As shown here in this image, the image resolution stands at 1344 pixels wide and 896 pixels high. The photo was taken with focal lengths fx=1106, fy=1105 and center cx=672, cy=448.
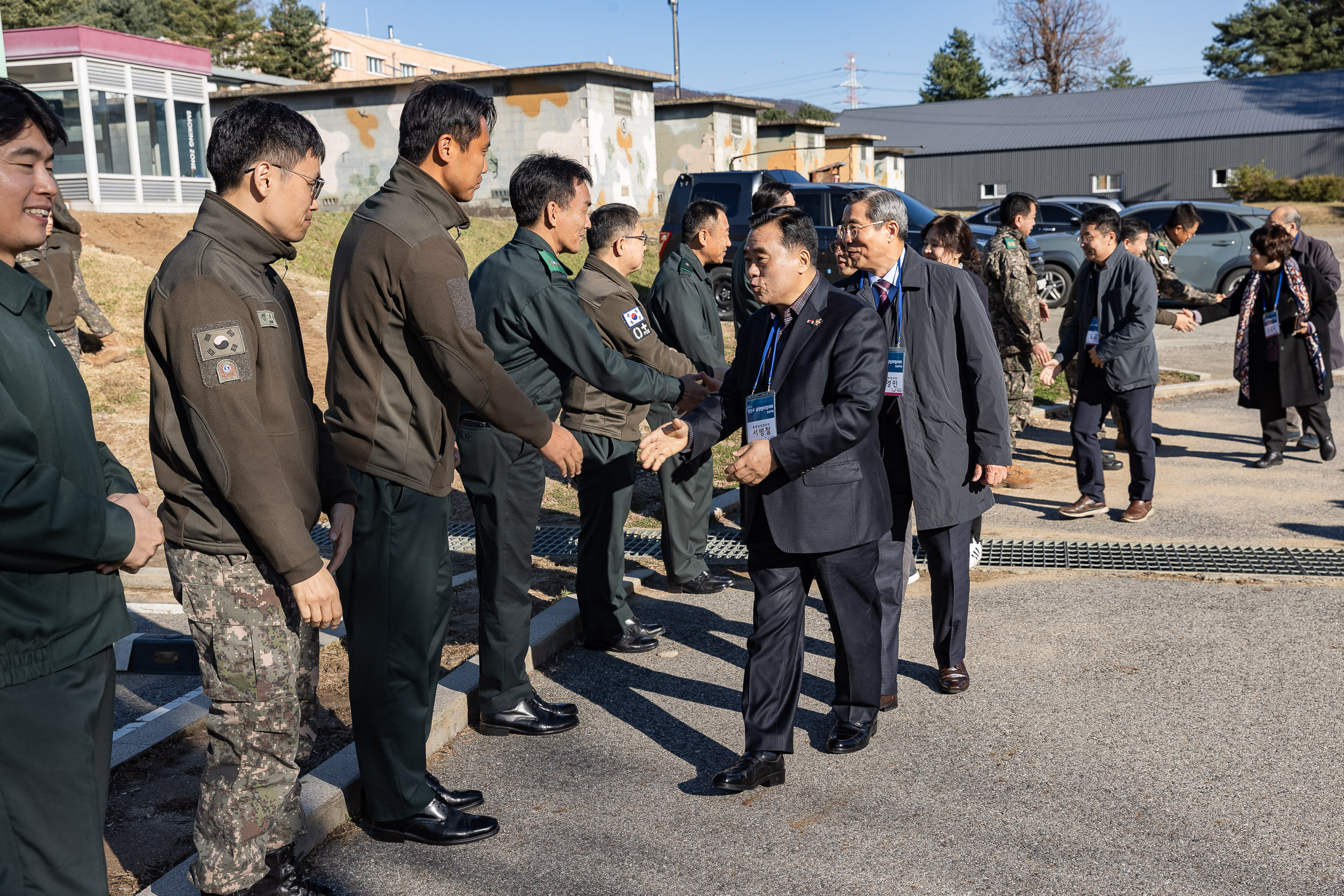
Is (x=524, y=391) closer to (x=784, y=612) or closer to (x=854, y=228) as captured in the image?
(x=784, y=612)

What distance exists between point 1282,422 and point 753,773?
→ 7.02 m

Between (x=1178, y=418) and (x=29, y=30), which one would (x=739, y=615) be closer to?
(x=1178, y=418)

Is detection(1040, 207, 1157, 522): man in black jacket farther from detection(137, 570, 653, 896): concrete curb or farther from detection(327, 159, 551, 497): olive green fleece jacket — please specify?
detection(327, 159, 551, 497): olive green fleece jacket

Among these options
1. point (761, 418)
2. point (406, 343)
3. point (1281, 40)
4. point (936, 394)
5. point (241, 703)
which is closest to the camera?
point (241, 703)

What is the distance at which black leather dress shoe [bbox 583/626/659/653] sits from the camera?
17.8 ft

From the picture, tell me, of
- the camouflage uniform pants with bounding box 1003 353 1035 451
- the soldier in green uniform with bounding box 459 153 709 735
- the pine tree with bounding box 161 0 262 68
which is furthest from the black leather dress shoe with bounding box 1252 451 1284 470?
the pine tree with bounding box 161 0 262 68

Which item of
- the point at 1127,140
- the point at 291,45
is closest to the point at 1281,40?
the point at 1127,140

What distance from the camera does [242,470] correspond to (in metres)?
2.74

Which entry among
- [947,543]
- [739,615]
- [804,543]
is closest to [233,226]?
[804,543]

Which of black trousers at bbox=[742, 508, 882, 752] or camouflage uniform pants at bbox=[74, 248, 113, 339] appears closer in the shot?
black trousers at bbox=[742, 508, 882, 752]

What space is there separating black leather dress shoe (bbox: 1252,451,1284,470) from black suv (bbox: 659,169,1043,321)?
815 cm

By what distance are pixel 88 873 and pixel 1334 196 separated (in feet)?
151

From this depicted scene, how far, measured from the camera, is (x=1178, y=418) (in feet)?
36.6

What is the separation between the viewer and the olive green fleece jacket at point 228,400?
8.95 ft
